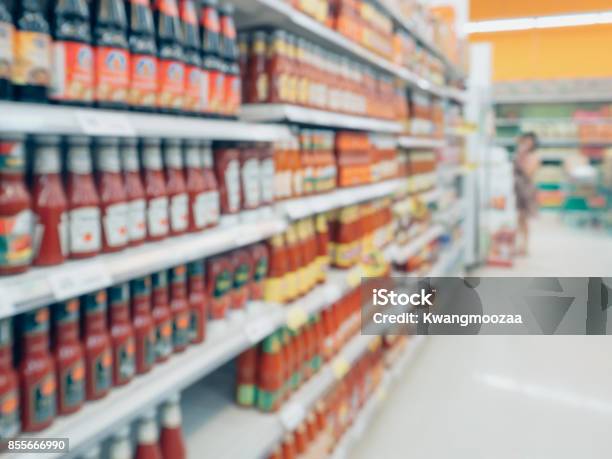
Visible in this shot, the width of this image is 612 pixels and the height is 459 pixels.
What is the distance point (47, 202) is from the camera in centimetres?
Answer: 115

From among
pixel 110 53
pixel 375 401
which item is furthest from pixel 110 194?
pixel 375 401

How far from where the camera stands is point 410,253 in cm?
371

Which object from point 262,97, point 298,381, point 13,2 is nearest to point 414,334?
point 298,381

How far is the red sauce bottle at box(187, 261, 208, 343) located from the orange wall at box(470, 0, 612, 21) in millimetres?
5105

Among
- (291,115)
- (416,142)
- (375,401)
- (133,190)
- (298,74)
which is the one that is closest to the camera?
(133,190)

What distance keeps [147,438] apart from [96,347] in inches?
11.8

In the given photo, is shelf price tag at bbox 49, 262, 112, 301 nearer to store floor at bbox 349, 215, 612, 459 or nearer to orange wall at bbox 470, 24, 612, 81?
store floor at bbox 349, 215, 612, 459

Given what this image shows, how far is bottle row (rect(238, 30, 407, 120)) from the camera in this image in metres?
1.98

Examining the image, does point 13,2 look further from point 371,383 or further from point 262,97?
point 371,383

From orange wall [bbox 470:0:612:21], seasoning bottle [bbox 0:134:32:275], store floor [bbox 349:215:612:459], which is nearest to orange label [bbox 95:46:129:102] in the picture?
seasoning bottle [bbox 0:134:32:275]

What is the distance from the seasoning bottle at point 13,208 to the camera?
1050 millimetres

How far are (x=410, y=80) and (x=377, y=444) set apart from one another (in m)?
2.19

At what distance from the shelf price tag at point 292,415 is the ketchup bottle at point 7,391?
102cm

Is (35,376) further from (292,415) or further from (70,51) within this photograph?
(292,415)
